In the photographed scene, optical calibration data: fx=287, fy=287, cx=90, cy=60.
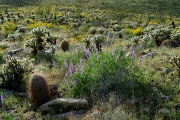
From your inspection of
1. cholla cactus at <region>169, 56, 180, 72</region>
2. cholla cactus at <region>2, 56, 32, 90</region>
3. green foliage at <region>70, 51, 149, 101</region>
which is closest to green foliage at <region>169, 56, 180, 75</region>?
cholla cactus at <region>169, 56, 180, 72</region>

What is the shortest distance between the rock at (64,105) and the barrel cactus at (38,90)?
261 mm

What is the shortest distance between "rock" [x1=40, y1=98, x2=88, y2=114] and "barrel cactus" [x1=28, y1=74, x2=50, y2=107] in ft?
0.86

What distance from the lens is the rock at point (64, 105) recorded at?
571 cm

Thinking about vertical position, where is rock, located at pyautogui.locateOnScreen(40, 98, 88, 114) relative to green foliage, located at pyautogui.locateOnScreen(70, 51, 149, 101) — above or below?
below

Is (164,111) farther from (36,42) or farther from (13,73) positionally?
(36,42)

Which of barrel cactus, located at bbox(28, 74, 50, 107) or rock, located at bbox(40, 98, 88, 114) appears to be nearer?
rock, located at bbox(40, 98, 88, 114)

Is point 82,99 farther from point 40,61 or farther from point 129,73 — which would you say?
point 40,61

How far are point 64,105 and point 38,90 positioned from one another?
0.69 metres

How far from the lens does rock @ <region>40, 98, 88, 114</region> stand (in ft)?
18.7

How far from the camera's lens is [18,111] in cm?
595

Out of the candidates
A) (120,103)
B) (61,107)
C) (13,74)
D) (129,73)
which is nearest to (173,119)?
(120,103)

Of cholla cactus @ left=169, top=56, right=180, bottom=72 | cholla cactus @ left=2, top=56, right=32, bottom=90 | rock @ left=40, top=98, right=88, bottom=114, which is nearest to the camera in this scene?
rock @ left=40, top=98, right=88, bottom=114

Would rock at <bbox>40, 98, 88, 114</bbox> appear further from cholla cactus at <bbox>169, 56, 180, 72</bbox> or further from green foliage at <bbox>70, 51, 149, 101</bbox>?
cholla cactus at <bbox>169, 56, 180, 72</bbox>

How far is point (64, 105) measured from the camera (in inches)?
226
